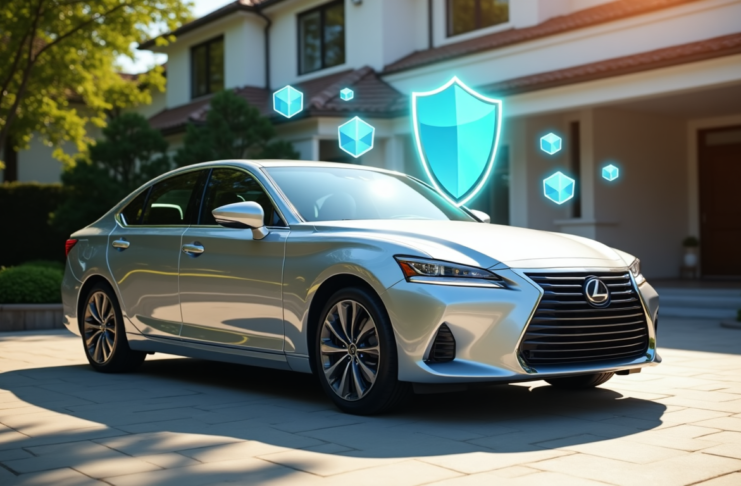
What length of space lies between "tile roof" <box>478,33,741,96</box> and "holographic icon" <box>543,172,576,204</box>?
2168mm

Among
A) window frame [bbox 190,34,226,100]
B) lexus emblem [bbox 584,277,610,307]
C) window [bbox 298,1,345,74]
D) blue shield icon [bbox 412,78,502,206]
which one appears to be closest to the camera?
lexus emblem [bbox 584,277,610,307]

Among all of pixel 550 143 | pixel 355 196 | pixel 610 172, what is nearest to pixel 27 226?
pixel 550 143

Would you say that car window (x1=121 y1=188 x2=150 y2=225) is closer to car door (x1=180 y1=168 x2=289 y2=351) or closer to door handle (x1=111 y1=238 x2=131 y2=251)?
door handle (x1=111 y1=238 x2=131 y2=251)

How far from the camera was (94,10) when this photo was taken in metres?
20.0

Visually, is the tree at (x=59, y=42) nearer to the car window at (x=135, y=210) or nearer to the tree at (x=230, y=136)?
the tree at (x=230, y=136)

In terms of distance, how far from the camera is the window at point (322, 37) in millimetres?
22750

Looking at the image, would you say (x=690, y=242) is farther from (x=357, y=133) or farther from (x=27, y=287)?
(x=27, y=287)

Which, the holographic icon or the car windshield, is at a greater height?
the holographic icon

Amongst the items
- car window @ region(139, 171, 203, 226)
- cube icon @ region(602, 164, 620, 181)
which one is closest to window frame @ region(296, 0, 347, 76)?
cube icon @ region(602, 164, 620, 181)

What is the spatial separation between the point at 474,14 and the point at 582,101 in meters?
5.45

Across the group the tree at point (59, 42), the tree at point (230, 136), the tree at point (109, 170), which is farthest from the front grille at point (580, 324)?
the tree at point (59, 42)

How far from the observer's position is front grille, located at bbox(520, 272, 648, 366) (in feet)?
17.0

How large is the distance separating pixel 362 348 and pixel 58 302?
869 centimetres

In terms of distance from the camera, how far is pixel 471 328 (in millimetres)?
5074
